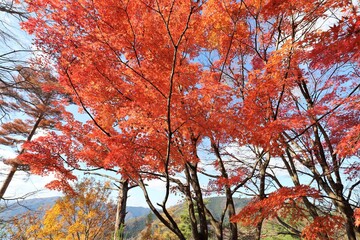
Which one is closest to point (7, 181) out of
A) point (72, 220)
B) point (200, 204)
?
point (72, 220)

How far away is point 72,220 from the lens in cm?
1207

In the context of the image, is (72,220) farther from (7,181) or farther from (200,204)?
(200,204)

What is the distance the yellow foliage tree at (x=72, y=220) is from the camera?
1183cm

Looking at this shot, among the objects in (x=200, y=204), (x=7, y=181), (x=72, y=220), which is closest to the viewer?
(x=200, y=204)

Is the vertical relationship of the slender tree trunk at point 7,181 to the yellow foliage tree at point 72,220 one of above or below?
above

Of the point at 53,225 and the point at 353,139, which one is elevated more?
the point at 353,139

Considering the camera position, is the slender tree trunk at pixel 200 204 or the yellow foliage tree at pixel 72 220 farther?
the yellow foliage tree at pixel 72 220

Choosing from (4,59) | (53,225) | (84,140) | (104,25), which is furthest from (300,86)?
(53,225)

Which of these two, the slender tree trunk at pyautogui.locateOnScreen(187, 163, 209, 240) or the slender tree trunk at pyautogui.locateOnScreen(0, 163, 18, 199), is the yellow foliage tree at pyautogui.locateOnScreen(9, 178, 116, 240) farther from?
the slender tree trunk at pyautogui.locateOnScreen(187, 163, 209, 240)

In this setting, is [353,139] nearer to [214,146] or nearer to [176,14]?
[214,146]

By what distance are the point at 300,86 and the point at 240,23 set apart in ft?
9.75

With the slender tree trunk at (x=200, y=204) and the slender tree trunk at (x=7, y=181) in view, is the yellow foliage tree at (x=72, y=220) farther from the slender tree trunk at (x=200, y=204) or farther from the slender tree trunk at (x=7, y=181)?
the slender tree trunk at (x=200, y=204)

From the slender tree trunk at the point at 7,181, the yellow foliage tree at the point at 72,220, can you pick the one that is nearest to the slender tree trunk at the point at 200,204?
the yellow foliage tree at the point at 72,220

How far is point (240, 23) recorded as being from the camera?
7520 millimetres
